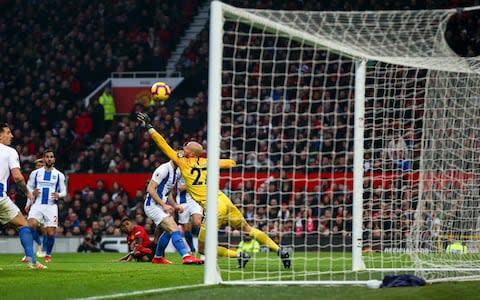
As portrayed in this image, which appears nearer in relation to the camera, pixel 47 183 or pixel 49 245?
pixel 49 245

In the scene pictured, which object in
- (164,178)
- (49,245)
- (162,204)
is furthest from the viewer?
(49,245)

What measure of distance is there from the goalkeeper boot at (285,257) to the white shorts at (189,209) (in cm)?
441

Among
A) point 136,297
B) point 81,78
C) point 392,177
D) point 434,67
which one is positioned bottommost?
point 136,297

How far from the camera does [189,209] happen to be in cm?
1830

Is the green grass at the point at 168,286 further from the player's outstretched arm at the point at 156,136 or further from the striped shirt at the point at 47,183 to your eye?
the striped shirt at the point at 47,183

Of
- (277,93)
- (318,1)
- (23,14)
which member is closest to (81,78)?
(23,14)

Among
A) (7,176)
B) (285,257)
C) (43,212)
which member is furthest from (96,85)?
(285,257)

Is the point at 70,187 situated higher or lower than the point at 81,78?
lower

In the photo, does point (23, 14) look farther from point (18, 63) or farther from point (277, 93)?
point (277, 93)

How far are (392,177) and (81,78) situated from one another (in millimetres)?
19698

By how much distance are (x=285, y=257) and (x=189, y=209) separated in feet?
16.6

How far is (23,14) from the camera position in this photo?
3662 centimetres

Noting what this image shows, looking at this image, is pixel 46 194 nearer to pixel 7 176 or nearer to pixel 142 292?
pixel 7 176

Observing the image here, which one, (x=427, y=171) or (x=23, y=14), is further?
(x=23, y=14)
